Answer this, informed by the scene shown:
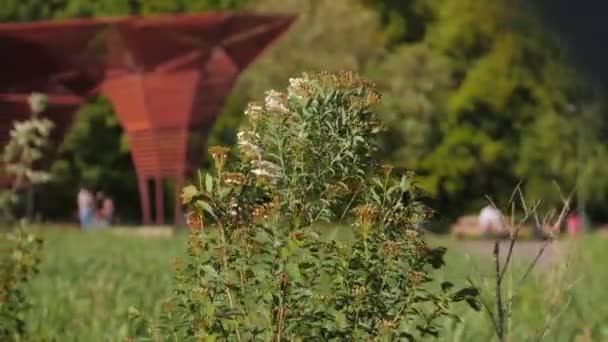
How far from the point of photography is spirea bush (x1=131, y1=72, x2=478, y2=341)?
116 inches

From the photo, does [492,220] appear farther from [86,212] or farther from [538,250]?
[86,212]

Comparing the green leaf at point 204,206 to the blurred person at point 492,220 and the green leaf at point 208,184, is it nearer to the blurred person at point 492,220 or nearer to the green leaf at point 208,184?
the green leaf at point 208,184

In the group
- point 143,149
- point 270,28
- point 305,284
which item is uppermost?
point 270,28

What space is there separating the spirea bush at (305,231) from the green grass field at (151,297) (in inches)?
20.9

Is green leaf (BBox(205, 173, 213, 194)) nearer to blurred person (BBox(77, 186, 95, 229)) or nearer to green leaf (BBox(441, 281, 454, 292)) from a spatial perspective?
green leaf (BBox(441, 281, 454, 292))

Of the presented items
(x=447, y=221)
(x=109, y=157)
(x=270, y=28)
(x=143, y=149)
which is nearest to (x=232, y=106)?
(x=109, y=157)

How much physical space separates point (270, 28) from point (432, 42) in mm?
24216

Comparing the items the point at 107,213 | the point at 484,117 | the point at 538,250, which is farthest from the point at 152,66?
the point at 538,250

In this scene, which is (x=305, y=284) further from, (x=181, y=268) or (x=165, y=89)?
(x=165, y=89)

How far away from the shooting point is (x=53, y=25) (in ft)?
102

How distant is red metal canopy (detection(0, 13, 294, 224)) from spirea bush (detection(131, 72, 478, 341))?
28691 millimetres

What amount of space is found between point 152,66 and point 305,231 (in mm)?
31781

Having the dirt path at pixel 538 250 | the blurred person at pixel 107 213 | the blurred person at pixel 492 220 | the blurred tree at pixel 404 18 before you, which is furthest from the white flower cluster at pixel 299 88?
the blurred tree at pixel 404 18

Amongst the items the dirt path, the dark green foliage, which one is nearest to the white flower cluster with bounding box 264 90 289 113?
the dirt path
